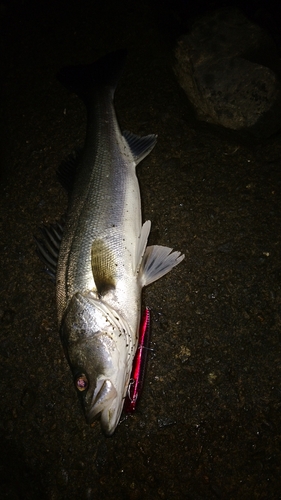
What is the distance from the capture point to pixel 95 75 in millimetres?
3180

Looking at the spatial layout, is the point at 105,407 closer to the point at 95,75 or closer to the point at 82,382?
the point at 82,382

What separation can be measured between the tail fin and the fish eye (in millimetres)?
2401

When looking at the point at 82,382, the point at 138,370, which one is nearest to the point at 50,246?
the point at 82,382

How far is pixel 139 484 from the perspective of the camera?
2.55 meters

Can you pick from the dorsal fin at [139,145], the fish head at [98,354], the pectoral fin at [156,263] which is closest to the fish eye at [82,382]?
the fish head at [98,354]

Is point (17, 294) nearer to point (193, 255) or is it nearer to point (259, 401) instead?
point (193, 255)

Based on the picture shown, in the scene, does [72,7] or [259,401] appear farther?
[72,7]

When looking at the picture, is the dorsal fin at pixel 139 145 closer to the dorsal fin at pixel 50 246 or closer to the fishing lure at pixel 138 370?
the dorsal fin at pixel 50 246

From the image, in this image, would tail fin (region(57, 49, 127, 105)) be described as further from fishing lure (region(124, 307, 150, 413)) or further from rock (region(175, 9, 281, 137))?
fishing lure (region(124, 307, 150, 413))

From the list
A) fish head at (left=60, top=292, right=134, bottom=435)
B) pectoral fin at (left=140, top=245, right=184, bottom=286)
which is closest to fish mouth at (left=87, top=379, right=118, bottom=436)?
fish head at (left=60, top=292, right=134, bottom=435)

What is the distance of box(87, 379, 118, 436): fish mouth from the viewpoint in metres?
2.14

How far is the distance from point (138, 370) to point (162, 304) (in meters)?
0.58

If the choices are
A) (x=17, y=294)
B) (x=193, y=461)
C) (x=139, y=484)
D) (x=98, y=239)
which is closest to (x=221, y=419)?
(x=193, y=461)

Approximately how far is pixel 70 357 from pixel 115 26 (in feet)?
11.2
